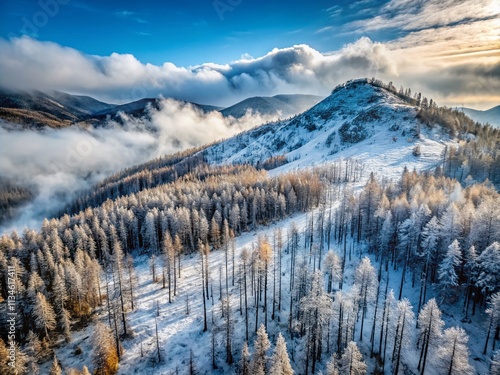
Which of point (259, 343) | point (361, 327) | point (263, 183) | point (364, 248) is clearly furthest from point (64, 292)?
point (263, 183)

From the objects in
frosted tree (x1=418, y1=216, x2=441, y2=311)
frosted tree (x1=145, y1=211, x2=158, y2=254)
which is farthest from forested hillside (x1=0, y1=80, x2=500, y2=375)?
frosted tree (x1=145, y1=211, x2=158, y2=254)

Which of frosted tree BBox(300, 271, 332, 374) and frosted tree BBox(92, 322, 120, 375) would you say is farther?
frosted tree BBox(300, 271, 332, 374)

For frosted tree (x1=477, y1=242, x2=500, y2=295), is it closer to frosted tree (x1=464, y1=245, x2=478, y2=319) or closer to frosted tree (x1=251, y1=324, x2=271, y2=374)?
frosted tree (x1=464, y1=245, x2=478, y2=319)

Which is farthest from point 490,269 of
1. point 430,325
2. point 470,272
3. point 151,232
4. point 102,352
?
point 151,232

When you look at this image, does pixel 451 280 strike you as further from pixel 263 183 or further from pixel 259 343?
pixel 263 183

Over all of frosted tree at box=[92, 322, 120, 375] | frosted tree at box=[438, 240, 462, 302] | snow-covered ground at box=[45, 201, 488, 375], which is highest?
frosted tree at box=[438, 240, 462, 302]

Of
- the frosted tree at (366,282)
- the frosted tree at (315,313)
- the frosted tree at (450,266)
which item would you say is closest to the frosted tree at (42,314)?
Result: the frosted tree at (315,313)

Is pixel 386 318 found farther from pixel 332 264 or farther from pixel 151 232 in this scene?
pixel 151 232

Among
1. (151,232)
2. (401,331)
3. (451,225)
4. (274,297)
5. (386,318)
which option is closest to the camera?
(401,331)
